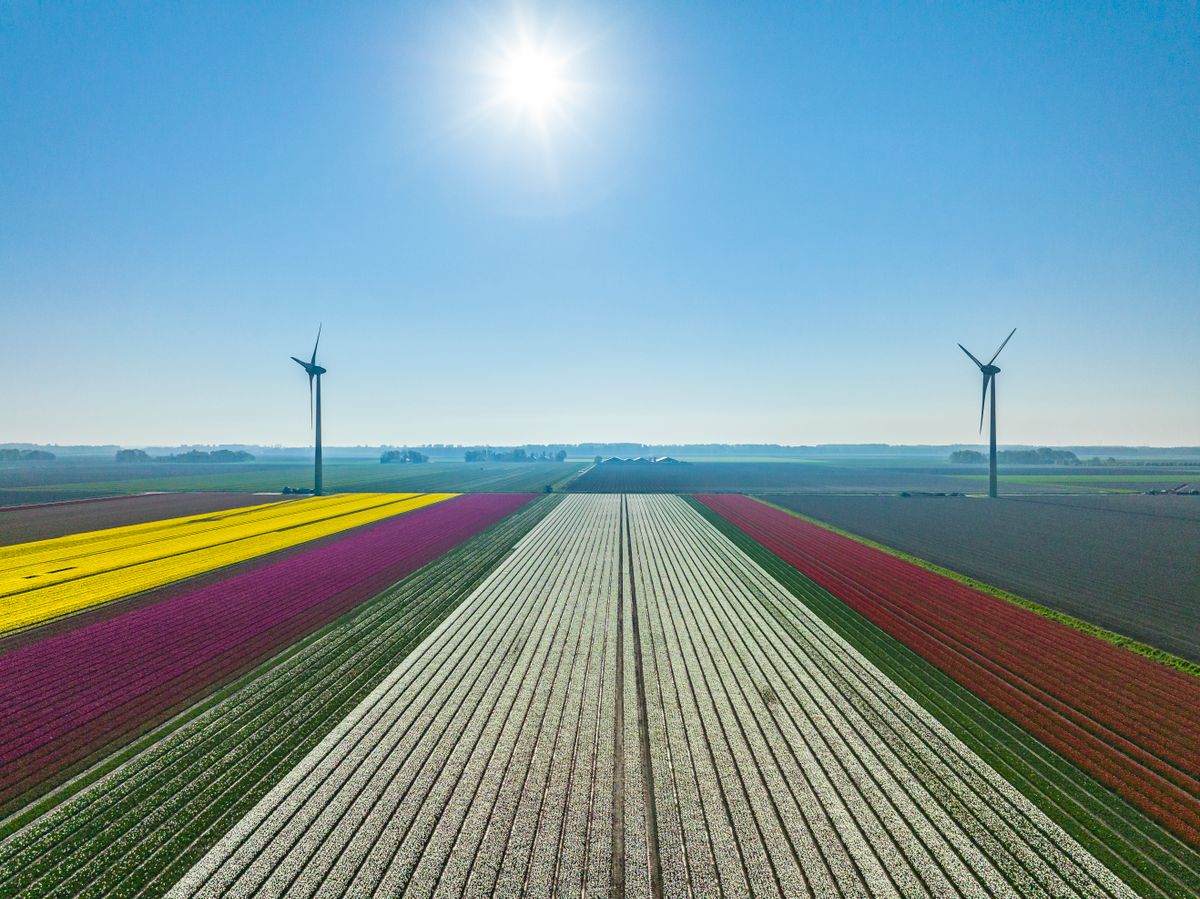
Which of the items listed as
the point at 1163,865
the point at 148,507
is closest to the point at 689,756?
the point at 1163,865

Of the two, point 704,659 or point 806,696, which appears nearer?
point 806,696

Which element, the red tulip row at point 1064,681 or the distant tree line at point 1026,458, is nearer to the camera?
the red tulip row at point 1064,681

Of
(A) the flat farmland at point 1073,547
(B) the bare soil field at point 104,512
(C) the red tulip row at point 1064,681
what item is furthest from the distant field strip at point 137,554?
(A) the flat farmland at point 1073,547

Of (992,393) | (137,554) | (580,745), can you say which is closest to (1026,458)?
(992,393)

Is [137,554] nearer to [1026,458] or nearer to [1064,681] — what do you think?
[1064,681]

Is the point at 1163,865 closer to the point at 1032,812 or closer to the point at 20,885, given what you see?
the point at 1032,812

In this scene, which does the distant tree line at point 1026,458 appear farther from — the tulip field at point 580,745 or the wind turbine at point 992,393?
the tulip field at point 580,745

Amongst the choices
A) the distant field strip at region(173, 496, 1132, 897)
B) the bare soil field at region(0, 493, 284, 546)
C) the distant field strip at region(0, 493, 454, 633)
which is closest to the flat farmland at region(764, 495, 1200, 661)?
the distant field strip at region(173, 496, 1132, 897)
